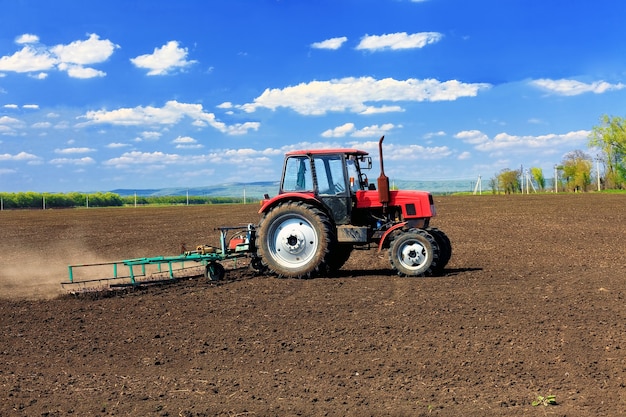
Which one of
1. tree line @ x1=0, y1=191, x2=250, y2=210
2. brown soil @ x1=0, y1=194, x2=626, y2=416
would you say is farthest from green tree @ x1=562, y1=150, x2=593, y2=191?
brown soil @ x1=0, y1=194, x2=626, y2=416

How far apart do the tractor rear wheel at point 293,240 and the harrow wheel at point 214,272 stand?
0.89 m

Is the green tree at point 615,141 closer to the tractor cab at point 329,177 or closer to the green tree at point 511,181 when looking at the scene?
the green tree at point 511,181

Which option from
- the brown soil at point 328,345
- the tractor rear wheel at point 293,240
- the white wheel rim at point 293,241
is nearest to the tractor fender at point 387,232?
the brown soil at point 328,345

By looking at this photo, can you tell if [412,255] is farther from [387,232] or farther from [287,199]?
[287,199]

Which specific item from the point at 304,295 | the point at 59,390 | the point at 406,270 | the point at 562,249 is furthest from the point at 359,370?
the point at 562,249

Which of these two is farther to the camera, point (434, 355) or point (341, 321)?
point (341, 321)

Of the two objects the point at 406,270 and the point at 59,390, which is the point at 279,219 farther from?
the point at 59,390

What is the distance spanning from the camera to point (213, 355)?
7.16m

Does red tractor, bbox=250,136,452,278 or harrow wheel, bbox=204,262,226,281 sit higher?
red tractor, bbox=250,136,452,278

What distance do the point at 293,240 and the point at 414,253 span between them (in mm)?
2262

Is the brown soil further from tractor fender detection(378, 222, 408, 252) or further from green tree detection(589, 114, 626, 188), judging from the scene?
green tree detection(589, 114, 626, 188)

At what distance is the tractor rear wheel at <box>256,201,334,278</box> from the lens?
38.9ft

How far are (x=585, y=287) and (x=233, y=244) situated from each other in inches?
256

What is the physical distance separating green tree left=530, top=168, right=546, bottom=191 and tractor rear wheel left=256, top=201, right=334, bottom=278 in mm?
102671
